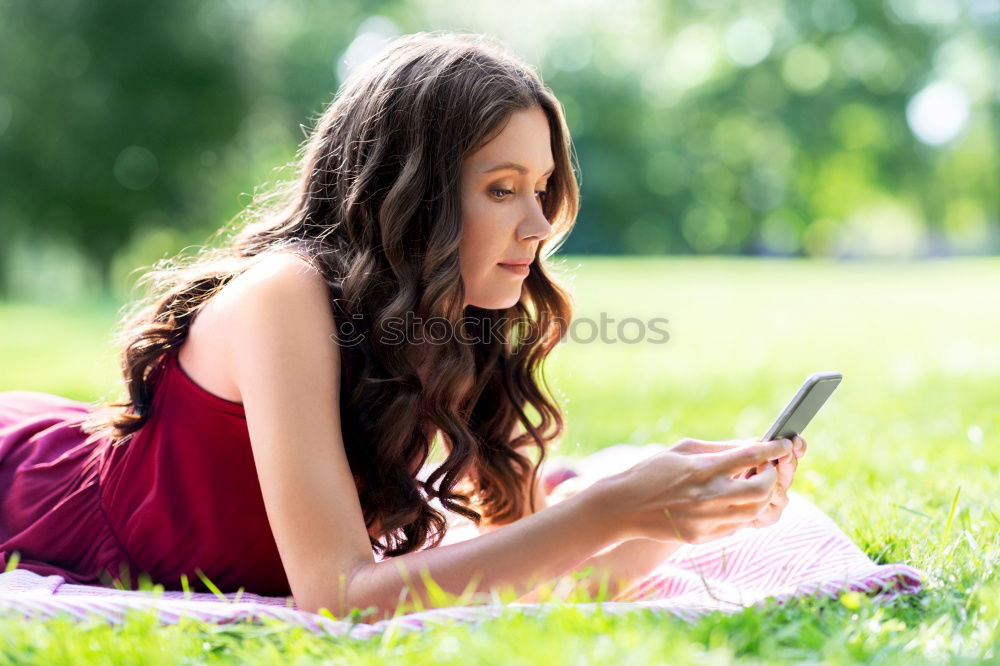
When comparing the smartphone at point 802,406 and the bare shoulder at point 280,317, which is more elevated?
the bare shoulder at point 280,317

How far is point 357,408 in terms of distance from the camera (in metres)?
2.16

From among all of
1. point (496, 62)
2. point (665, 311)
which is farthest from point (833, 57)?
point (496, 62)

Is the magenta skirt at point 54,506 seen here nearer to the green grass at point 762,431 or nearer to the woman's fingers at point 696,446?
the green grass at point 762,431

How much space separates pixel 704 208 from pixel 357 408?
124 ft

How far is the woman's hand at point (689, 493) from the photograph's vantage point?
6.26 feet

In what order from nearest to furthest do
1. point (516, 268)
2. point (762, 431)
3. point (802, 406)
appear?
1. point (802, 406)
2. point (516, 268)
3. point (762, 431)

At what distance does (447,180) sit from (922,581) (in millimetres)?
1424

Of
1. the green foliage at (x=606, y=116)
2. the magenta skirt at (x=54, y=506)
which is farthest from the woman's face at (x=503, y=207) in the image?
the green foliage at (x=606, y=116)

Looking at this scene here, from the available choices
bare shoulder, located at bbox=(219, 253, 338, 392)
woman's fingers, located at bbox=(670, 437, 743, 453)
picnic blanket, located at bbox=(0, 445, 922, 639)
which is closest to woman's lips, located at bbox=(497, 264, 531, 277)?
bare shoulder, located at bbox=(219, 253, 338, 392)

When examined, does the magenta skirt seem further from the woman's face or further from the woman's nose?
the woman's nose

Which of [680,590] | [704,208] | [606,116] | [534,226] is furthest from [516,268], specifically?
[704,208]

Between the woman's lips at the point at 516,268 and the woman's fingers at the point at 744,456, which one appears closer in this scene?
the woman's fingers at the point at 744,456

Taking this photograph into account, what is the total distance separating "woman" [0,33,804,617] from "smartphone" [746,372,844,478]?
67 millimetres

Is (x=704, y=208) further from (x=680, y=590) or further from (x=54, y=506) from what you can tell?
(x=54, y=506)
